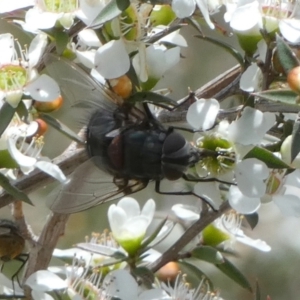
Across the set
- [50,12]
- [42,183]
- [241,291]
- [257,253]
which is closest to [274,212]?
[257,253]

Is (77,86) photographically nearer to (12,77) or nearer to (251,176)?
(12,77)

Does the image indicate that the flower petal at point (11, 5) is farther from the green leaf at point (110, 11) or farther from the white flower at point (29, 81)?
the green leaf at point (110, 11)

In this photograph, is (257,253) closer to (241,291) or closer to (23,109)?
(241,291)

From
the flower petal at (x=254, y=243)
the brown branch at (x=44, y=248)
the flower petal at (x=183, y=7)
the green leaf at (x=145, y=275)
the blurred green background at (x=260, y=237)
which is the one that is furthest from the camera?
the blurred green background at (x=260, y=237)

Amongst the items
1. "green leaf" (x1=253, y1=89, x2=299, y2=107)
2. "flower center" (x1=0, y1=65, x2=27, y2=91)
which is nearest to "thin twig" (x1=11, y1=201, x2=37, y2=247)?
"flower center" (x1=0, y1=65, x2=27, y2=91)

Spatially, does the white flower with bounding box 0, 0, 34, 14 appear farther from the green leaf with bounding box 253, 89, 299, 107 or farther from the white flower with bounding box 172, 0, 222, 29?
the green leaf with bounding box 253, 89, 299, 107

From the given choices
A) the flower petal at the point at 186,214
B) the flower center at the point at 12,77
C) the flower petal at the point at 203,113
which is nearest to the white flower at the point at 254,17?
the flower petal at the point at 203,113
